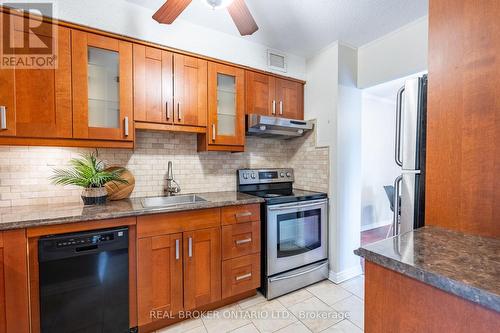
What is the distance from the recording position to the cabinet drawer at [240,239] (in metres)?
1.95

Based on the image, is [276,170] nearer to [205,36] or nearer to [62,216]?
[205,36]

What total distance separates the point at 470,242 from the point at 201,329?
177cm

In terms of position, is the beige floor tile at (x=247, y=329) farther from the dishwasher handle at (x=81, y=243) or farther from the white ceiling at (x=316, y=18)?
the white ceiling at (x=316, y=18)

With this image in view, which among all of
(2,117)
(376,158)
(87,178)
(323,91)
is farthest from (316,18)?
(376,158)

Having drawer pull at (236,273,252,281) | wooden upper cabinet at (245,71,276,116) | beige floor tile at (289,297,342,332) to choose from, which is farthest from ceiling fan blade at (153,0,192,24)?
beige floor tile at (289,297,342,332)

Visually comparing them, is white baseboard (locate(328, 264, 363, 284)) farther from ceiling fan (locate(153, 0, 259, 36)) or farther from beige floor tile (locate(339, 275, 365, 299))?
ceiling fan (locate(153, 0, 259, 36))

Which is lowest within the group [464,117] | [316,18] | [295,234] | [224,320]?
[224,320]

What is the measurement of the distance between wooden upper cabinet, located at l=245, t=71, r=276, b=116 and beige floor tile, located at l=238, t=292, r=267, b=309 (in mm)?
1820

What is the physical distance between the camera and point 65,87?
1.64m

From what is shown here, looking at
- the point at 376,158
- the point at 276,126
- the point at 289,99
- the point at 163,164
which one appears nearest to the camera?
the point at 163,164

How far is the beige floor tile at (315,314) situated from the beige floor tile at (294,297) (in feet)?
0.14

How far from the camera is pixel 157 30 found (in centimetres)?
193

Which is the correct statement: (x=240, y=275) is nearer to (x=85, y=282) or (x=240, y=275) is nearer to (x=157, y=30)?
(x=85, y=282)

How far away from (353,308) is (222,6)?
2530mm
